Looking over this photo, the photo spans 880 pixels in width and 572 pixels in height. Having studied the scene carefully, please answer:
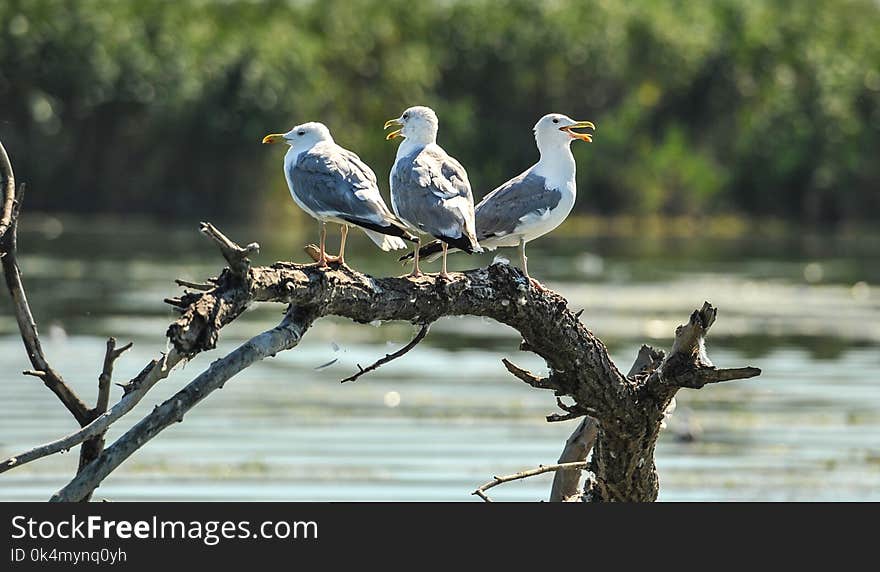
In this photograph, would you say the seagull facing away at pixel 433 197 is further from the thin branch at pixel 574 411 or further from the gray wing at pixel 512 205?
the thin branch at pixel 574 411

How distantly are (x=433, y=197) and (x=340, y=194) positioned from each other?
16.2 inches

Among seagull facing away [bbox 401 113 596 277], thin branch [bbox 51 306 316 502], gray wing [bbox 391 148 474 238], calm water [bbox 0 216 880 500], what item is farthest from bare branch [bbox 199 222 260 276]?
seagull facing away [bbox 401 113 596 277]

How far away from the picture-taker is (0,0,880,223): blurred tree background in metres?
82.6

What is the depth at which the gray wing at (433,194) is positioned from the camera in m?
8.48

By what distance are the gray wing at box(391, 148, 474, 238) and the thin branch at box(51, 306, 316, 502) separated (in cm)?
198

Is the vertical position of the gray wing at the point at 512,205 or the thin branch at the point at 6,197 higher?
the gray wing at the point at 512,205

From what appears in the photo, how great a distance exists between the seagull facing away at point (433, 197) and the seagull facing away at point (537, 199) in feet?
1.48

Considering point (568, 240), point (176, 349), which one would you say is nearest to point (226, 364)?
point (176, 349)

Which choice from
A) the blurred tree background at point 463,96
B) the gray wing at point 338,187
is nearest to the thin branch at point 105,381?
the gray wing at point 338,187

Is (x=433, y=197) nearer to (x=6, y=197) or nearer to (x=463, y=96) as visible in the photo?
(x=6, y=197)

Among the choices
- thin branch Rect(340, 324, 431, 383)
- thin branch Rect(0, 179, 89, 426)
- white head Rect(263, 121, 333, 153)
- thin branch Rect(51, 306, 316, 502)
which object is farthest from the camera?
white head Rect(263, 121, 333, 153)

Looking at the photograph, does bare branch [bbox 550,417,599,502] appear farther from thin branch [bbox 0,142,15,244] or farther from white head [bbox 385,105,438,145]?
thin branch [bbox 0,142,15,244]

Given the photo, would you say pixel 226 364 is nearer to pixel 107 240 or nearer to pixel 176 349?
pixel 176 349
